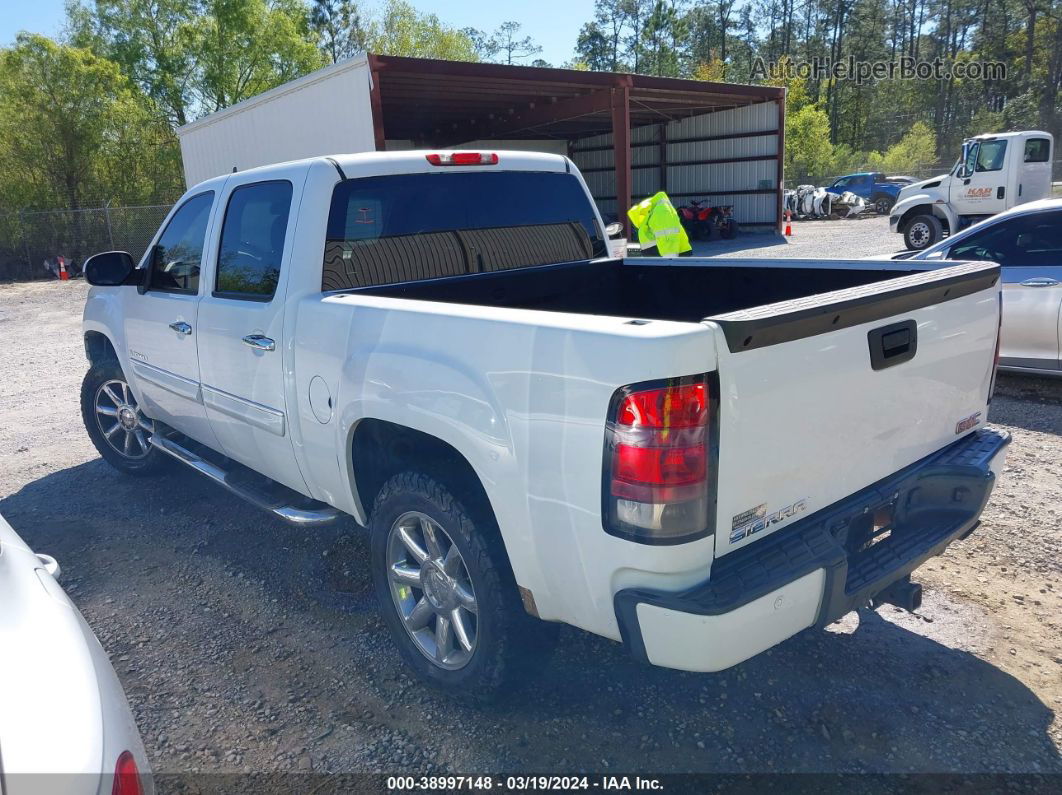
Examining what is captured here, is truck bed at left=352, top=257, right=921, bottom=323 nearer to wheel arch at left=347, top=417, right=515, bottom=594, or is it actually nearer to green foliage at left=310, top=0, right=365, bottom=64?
wheel arch at left=347, top=417, right=515, bottom=594

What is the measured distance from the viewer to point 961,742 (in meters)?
2.76

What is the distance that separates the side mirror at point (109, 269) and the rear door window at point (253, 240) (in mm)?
907

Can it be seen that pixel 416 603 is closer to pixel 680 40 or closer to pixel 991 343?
pixel 991 343

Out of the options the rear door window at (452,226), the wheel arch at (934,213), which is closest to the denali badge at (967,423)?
the rear door window at (452,226)

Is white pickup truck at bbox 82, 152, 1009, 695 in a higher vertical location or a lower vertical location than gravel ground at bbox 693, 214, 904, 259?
higher

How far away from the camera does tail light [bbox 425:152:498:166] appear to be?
3.91m

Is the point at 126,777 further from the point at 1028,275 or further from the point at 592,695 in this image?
the point at 1028,275

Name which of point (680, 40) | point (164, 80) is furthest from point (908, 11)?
point (164, 80)

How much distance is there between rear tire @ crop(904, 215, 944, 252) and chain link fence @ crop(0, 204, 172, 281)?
2094 cm

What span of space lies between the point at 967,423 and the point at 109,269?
448 centimetres

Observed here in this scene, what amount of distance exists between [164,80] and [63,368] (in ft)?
109

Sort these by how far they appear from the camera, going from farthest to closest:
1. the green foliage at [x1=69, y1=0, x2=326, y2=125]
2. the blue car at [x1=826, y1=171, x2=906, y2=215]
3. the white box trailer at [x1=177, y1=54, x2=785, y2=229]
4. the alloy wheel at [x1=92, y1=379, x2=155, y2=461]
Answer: the green foliage at [x1=69, y1=0, x2=326, y2=125]
the blue car at [x1=826, y1=171, x2=906, y2=215]
the white box trailer at [x1=177, y1=54, x2=785, y2=229]
the alloy wheel at [x1=92, y1=379, x2=155, y2=461]

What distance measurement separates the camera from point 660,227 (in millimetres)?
12008

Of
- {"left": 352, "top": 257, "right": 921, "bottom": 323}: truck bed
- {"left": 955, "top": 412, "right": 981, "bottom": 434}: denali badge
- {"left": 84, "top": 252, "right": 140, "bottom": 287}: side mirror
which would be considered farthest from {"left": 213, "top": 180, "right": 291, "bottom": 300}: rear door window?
{"left": 955, "top": 412, "right": 981, "bottom": 434}: denali badge
